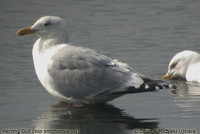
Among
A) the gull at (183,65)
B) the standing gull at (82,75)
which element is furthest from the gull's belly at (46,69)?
the gull at (183,65)

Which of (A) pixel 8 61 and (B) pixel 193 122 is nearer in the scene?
(B) pixel 193 122

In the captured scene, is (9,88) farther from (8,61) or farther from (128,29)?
(128,29)

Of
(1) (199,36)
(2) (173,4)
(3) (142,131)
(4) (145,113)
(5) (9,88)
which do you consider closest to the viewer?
(3) (142,131)

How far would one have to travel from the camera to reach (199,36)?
14734mm

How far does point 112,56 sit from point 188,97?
9.85 feet

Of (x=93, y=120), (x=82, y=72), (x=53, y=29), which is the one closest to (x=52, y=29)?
(x=53, y=29)

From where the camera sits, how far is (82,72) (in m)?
9.65

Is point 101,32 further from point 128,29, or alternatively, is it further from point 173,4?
point 173,4

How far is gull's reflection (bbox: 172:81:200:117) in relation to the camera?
366 inches

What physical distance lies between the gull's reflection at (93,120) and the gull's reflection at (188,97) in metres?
0.65

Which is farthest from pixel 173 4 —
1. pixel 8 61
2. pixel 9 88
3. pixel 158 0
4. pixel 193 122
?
pixel 193 122

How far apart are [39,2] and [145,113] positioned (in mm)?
9841

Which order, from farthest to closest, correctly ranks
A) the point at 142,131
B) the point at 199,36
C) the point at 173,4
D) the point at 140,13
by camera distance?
1. the point at 173,4
2. the point at 140,13
3. the point at 199,36
4. the point at 142,131

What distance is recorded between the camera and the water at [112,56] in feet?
29.3
